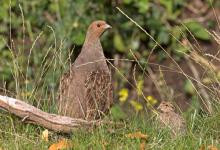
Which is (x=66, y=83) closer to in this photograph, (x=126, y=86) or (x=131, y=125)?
(x=131, y=125)

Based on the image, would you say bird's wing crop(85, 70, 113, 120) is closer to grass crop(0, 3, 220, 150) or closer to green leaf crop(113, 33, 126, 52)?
grass crop(0, 3, 220, 150)

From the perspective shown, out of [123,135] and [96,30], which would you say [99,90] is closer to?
[96,30]

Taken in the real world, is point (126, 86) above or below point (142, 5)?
below

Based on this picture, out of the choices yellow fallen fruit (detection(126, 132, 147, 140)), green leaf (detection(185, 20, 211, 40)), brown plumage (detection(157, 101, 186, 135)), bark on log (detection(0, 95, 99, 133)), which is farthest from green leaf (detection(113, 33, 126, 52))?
yellow fallen fruit (detection(126, 132, 147, 140))

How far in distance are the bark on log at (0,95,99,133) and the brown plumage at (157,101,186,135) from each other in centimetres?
51

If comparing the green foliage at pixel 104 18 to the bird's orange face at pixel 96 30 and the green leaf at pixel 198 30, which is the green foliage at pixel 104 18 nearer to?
the green leaf at pixel 198 30

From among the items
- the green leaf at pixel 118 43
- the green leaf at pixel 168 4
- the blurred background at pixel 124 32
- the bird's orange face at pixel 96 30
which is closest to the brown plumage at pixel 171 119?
the bird's orange face at pixel 96 30

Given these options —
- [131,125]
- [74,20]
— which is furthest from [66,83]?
[74,20]

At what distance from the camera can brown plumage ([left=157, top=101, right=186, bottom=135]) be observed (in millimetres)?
6120

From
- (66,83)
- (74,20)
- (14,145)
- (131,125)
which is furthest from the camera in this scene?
(74,20)

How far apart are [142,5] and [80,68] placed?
385 centimetres

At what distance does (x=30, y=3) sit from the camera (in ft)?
36.4

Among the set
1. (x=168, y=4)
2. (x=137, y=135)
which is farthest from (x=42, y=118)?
(x=168, y=4)

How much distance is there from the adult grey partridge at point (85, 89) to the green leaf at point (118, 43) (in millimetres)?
3588
